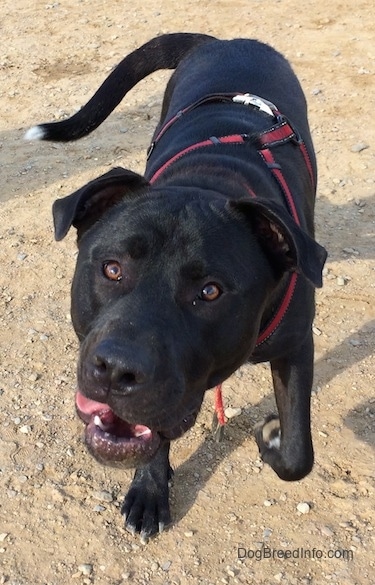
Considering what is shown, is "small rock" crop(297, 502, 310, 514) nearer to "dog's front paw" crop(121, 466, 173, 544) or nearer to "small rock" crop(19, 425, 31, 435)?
"dog's front paw" crop(121, 466, 173, 544)

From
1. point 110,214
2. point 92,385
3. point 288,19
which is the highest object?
point 110,214

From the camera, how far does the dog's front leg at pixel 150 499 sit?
3.02 metres

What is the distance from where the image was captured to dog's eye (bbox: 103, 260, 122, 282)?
2.27 metres

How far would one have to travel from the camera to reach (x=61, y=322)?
4.11 meters

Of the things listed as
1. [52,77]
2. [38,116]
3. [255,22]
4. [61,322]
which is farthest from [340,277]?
[255,22]

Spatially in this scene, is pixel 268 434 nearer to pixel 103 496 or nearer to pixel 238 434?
pixel 238 434

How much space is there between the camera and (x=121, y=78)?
436 centimetres

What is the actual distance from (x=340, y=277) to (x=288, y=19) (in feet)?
14.9

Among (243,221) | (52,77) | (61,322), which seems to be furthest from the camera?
(52,77)

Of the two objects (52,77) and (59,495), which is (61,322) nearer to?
(59,495)

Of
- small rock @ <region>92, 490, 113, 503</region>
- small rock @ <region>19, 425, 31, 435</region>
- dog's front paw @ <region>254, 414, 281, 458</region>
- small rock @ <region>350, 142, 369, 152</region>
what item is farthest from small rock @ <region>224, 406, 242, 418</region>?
small rock @ <region>350, 142, 369, 152</region>

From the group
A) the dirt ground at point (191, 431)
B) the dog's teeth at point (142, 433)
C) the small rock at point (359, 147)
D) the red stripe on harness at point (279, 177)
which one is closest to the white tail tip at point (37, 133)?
the dirt ground at point (191, 431)

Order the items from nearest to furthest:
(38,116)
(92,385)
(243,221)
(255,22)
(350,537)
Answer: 1. (92,385)
2. (243,221)
3. (350,537)
4. (38,116)
5. (255,22)

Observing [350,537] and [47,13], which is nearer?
[350,537]
